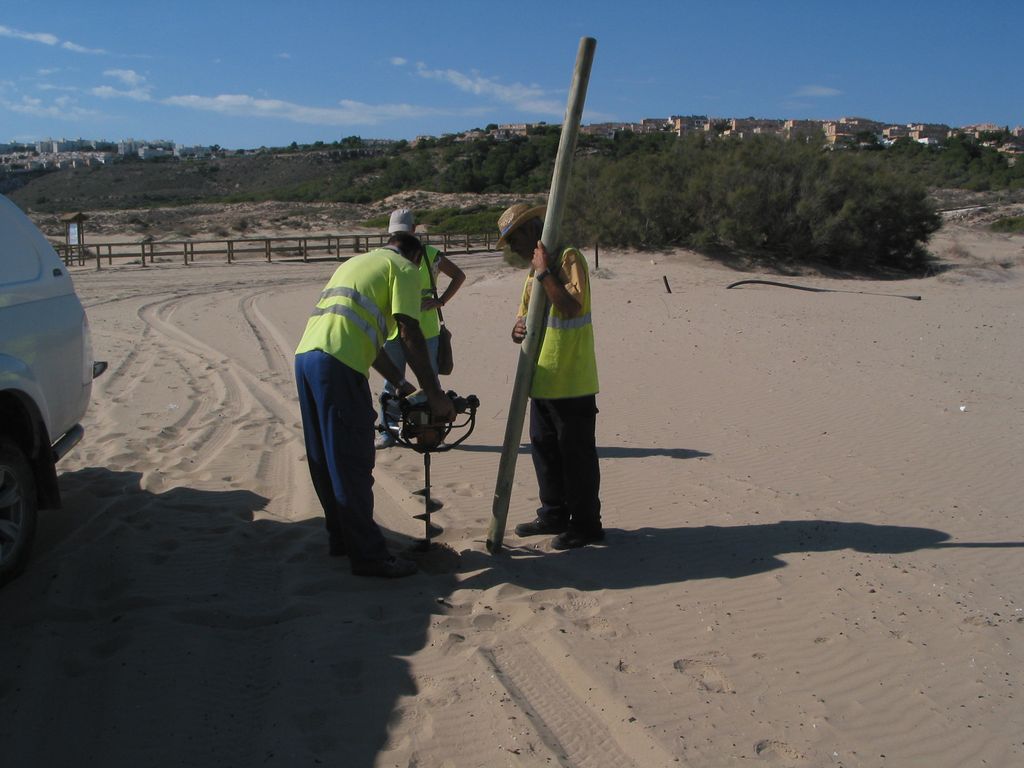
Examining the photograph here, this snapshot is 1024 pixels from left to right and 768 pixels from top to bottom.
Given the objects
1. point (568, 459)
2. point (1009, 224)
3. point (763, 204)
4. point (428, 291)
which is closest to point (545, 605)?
point (568, 459)

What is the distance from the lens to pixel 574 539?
16.8 feet

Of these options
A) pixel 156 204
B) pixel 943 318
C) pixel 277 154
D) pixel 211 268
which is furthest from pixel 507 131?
pixel 943 318

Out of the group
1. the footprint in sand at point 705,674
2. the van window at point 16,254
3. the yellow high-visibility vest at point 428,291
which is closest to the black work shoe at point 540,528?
the footprint in sand at point 705,674

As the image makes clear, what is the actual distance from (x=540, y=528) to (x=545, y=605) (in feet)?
3.57

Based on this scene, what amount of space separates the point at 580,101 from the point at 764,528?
2875 millimetres

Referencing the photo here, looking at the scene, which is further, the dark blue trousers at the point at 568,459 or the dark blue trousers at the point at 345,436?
the dark blue trousers at the point at 568,459

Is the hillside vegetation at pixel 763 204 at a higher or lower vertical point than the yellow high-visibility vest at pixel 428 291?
higher

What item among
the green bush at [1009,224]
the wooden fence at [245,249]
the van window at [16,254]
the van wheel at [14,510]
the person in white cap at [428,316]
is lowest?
the wooden fence at [245,249]

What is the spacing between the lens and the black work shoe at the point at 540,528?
529 cm

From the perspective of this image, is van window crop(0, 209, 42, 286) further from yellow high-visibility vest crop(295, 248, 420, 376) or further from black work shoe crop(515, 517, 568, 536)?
black work shoe crop(515, 517, 568, 536)

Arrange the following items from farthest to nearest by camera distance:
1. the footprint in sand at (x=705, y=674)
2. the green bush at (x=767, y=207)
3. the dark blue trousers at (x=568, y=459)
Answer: the green bush at (x=767, y=207) < the dark blue trousers at (x=568, y=459) < the footprint in sand at (x=705, y=674)

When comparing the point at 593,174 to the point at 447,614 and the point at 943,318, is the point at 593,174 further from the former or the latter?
the point at 447,614

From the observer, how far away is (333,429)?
4305mm

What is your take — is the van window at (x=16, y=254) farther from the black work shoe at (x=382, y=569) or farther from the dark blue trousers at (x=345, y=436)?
the black work shoe at (x=382, y=569)
